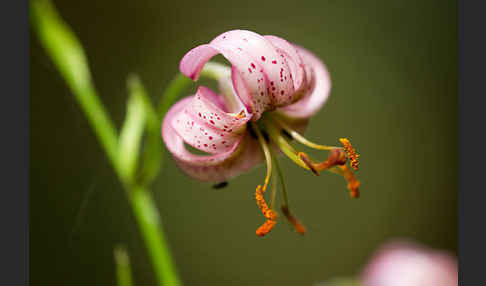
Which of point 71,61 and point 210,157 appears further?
point 71,61

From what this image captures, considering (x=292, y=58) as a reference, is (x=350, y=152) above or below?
below

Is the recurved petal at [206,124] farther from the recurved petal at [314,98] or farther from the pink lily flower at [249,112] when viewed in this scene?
the recurved petal at [314,98]

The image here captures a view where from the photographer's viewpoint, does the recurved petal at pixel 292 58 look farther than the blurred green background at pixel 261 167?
No

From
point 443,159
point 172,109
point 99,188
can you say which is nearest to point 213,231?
point 99,188

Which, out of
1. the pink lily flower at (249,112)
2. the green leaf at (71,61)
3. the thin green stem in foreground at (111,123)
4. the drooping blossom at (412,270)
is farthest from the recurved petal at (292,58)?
the drooping blossom at (412,270)

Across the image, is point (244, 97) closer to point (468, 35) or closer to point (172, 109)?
point (172, 109)

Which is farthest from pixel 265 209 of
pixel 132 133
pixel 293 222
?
pixel 132 133

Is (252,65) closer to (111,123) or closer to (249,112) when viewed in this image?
(249,112)
